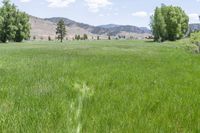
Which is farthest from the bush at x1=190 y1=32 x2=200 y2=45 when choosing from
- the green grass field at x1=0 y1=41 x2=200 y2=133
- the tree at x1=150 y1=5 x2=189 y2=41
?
the tree at x1=150 y1=5 x2=189 y2=41

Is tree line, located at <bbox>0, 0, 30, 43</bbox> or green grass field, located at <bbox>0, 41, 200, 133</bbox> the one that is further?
tree line, located at <bbox>0, 0, 30, 43</bbox>

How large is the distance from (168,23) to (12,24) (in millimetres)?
50816

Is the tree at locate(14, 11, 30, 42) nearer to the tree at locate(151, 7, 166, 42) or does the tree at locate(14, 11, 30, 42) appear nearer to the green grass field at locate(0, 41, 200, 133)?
the tree at locate(151, 7, 166, 42)

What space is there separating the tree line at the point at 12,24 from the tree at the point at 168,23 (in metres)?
41.7

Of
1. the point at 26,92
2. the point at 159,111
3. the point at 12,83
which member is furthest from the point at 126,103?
the point at 12,83

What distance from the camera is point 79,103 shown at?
3.59 meters

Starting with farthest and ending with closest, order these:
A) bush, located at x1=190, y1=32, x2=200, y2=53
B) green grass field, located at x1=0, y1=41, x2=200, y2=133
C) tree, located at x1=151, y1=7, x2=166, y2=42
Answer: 1. tree, located at x1=151, y1=7, x2=166, y2=42
2. bush, located at x1=190, y1=32, x2=200, y2=53
3. green grass field, located at x1=0, y1=41, x2=200, y2=133

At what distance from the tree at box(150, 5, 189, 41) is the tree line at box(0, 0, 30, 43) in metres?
41.7

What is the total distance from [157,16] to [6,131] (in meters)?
136

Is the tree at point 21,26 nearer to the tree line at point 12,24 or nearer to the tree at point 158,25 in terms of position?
the tree line at point 12,24

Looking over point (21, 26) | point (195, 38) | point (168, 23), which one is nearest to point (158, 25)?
point (168, 23)

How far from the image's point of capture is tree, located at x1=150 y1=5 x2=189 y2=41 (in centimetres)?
13712

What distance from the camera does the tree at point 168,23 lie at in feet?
450

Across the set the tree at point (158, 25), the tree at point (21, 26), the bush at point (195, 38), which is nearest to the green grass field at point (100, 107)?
the bush at point (195, 38)
